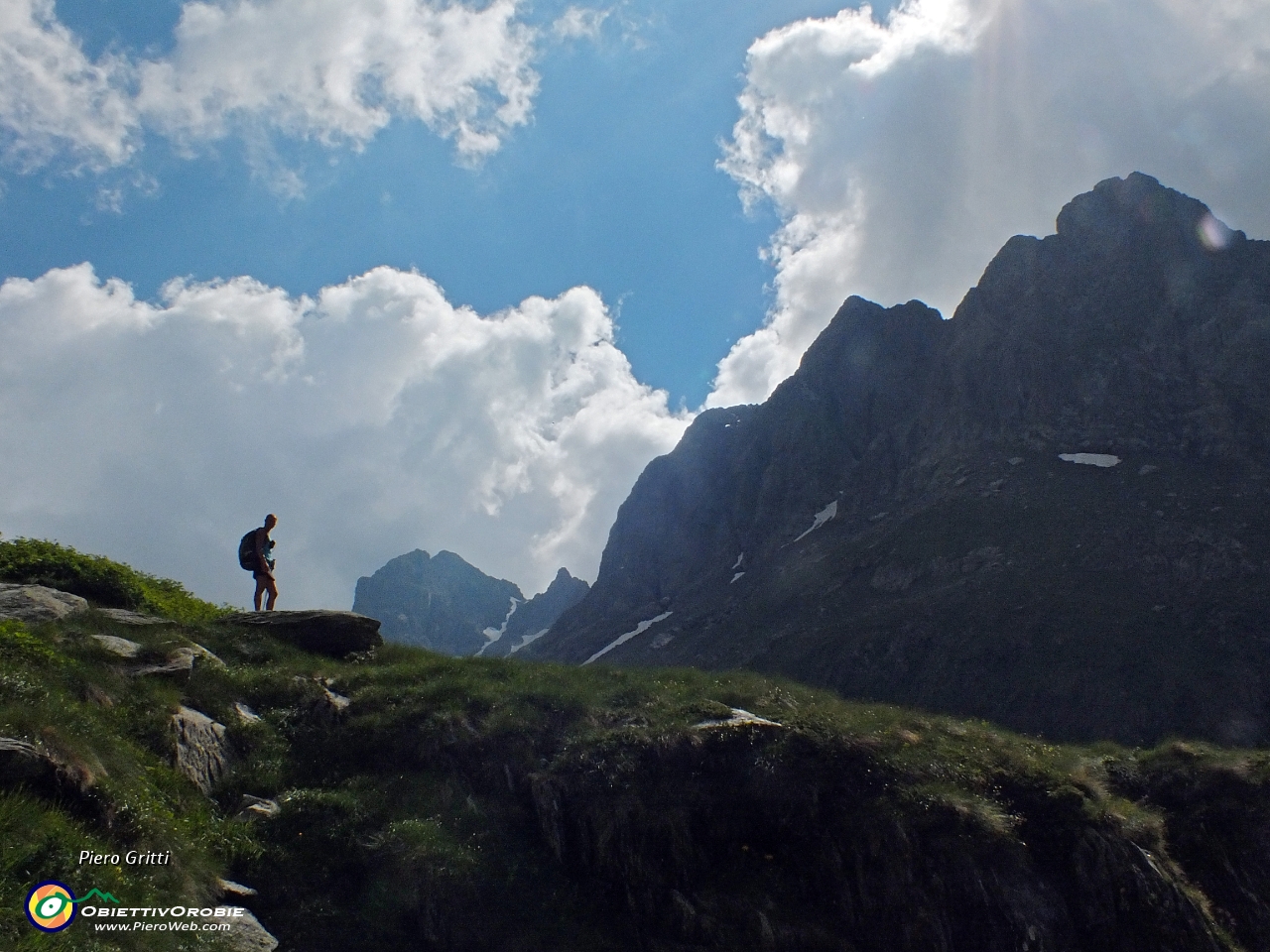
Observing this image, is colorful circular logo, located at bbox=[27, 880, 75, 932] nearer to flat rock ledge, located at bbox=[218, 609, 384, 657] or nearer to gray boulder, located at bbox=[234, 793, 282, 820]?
gray boulder, located at bbox=[234, 793, 282, 820]

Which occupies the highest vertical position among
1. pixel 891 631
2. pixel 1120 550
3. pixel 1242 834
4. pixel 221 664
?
pixel 1120 550

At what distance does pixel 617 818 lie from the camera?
13680 millimetres

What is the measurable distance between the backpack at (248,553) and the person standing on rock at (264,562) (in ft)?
0.23

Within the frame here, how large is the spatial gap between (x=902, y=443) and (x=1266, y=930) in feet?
324

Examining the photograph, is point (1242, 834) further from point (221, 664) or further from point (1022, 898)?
point (221, 664)

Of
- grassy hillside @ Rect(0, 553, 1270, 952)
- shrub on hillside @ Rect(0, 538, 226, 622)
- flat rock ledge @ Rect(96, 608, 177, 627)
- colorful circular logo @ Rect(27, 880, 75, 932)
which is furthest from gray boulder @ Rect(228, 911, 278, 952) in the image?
shrub on hillside @ Rect(0, 538, 226, 622)

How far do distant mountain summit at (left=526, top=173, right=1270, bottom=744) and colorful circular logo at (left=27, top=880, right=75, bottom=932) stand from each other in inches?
2259

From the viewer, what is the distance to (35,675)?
12.5 metres

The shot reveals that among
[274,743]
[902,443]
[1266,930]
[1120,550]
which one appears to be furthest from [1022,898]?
[902,443]

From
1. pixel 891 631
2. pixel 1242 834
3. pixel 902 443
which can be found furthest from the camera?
pixel 902 443

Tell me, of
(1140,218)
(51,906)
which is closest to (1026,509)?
(1140,218)

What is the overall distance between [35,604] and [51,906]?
9436 mm

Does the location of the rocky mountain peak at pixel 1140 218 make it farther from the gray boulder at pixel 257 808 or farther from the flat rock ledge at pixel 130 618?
the gray boulder at pixel 257 808

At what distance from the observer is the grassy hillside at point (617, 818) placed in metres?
11.7
